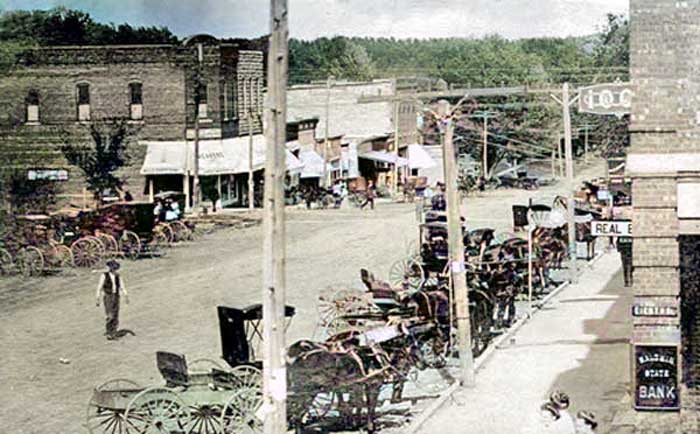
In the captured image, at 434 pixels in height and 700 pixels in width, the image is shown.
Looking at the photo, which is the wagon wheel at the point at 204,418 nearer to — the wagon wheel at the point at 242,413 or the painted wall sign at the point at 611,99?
the wagon wheel at the point at 242,413

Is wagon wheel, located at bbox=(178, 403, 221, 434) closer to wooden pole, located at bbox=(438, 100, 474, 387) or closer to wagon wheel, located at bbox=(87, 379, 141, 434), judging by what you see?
wagon wheel, located at bbox=(87, 379, 141, 434)

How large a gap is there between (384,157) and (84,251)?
11.7 feet

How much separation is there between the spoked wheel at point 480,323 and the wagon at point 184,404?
3.39 metres

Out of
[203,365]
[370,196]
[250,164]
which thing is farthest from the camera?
[370,196]

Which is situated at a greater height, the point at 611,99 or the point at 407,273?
the point at 611,99

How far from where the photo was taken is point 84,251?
14.3m

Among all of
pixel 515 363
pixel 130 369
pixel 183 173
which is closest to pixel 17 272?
pixel 183 173

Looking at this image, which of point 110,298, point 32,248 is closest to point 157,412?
point 110,298

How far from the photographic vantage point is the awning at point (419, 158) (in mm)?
14750

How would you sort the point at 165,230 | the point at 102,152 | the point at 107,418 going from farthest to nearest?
the point at 102,152, the point at 165,230, the point at 107,418

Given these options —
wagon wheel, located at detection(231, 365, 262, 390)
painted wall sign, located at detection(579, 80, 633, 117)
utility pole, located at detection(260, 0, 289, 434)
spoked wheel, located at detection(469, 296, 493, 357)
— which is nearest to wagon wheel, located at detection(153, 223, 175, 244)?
spoked wheel, located at detection(469, 296, 493, 357)

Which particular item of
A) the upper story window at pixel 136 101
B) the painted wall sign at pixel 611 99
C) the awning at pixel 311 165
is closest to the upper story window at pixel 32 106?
the upper story window at pixel 136 101

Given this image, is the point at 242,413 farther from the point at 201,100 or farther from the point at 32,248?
the point at 32,248

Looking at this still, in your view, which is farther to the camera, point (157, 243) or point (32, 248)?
point (32, 248)
